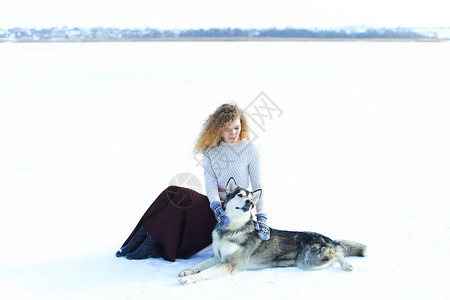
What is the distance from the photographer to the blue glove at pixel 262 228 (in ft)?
12.1

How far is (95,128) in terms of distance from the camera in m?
9.95

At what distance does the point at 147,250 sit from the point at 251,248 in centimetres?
86

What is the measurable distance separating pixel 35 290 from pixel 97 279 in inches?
17.1

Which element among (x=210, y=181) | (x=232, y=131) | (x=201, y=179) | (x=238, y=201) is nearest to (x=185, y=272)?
(x=238, y=201)

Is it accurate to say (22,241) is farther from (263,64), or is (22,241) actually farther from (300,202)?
(263,64)

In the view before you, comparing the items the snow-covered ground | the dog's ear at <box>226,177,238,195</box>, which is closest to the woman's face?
the dog's ear at <box>226,177,238,195</box>

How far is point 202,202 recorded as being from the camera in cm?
399

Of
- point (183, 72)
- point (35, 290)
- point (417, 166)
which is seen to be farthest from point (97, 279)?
point (183, 72)

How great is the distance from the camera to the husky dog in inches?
143

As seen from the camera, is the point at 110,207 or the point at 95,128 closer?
the point at 110,207

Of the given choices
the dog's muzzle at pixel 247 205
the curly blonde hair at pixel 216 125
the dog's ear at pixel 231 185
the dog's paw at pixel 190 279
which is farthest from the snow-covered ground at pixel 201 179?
the curly blonde hair at pixel 216 125

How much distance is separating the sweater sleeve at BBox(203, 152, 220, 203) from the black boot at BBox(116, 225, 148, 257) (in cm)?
61

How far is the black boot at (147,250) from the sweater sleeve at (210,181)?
23.0 inches

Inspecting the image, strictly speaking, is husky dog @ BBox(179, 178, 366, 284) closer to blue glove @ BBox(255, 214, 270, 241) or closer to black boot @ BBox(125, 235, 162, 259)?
blue glove @ BBox(255, 214, 270, 241)
